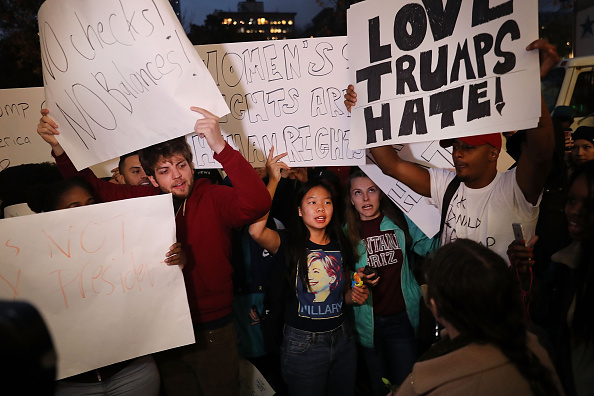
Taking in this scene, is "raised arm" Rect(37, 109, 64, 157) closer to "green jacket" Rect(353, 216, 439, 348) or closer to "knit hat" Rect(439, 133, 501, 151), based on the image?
"green jacket" Rect(353, 216, 439, 348)

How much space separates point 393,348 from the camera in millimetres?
3305

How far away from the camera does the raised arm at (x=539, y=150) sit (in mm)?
2262

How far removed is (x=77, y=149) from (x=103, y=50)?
1.87ft

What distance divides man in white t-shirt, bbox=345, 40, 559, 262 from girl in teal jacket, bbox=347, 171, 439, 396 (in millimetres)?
506

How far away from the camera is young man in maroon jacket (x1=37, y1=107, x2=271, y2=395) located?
8.83 feet

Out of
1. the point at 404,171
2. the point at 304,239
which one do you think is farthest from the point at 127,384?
the point at 404,171

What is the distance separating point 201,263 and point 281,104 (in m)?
1.19

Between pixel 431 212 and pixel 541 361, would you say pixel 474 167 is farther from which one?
pixel 541 361

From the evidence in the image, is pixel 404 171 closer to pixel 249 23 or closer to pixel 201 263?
pixel 201 263

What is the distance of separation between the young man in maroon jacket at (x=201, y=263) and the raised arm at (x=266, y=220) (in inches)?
12.5

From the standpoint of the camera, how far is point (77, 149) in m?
2.70

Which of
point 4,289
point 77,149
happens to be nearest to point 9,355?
point 4,289

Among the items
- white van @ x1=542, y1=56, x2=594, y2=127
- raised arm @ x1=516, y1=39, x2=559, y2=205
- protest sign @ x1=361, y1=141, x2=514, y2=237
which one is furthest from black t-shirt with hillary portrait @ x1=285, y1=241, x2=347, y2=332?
white van @ x1=542, y1=56, x2=594, y2=127

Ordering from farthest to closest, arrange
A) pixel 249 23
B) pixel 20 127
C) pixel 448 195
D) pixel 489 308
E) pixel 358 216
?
pixel 249 23 < pixel 20 127 < pixel 358 216 < pixel 448 195 < pixel 489 308
